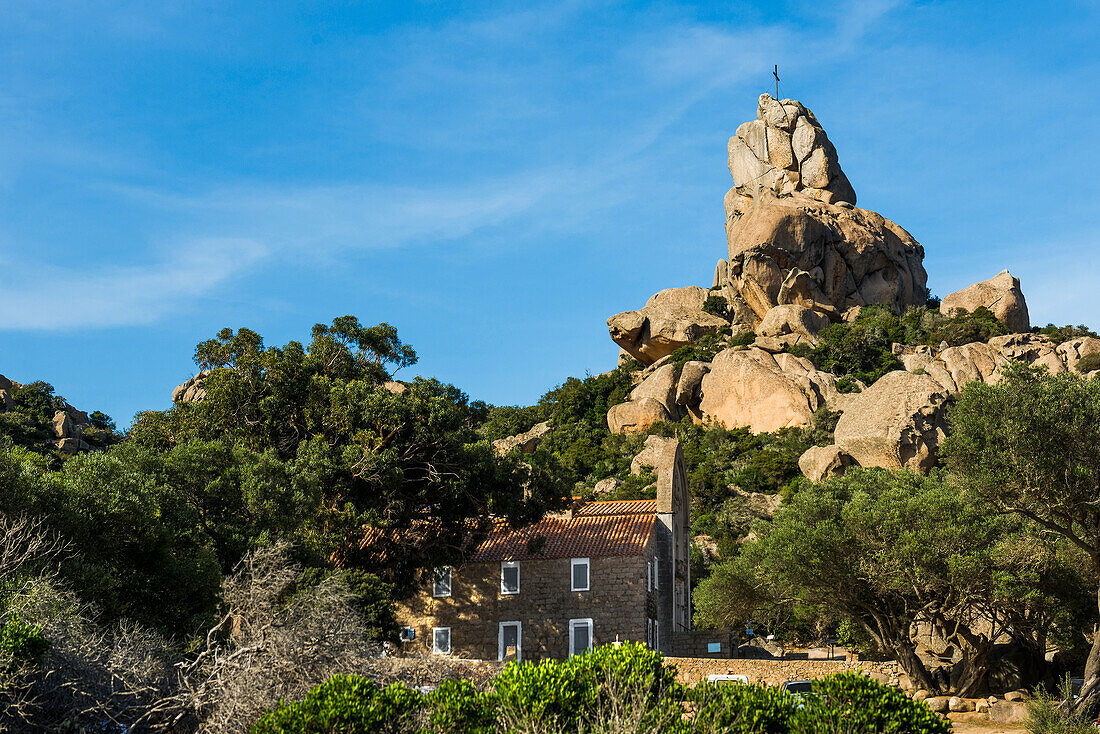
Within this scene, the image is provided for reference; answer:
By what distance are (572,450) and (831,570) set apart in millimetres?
44972

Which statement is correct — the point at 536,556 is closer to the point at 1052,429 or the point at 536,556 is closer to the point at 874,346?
the point at 1052,429

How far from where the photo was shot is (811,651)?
43094 millimetres

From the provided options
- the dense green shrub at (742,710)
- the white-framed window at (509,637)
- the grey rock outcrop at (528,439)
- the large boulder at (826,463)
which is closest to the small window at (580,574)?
the white-framed window at (509,637)

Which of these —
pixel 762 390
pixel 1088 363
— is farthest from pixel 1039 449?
pixel 1088 363

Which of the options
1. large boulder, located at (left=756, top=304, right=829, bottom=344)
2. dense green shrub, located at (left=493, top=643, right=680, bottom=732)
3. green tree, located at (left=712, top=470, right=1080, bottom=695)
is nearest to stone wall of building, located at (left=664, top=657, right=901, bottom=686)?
green tree, located at (left=712, top=470, right=1080, bottom=695)

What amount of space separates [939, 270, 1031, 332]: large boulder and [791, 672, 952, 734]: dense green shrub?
249 ft

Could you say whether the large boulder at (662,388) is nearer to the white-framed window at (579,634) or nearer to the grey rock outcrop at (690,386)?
the grey rock outcrop at (690,386)

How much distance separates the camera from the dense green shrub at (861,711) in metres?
14.3

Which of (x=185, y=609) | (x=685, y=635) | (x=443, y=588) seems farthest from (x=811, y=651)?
(x=185, y=609)

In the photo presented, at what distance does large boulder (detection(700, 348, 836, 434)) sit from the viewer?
2827 inches

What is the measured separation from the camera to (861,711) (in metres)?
14.4

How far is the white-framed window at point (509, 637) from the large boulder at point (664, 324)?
53810 millimetres

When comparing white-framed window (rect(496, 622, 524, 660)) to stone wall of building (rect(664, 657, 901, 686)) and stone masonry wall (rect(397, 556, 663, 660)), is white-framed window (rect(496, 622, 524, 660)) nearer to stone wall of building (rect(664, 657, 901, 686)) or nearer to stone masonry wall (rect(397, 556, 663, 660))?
stone masonry wall (rect(397, 556, 663, 660))

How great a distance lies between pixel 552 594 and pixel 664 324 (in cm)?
5477
